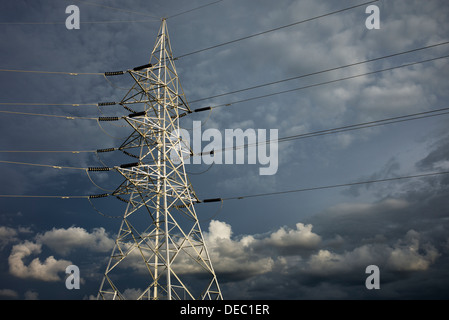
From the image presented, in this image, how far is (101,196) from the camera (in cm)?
2438

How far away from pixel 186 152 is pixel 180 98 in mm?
4655
